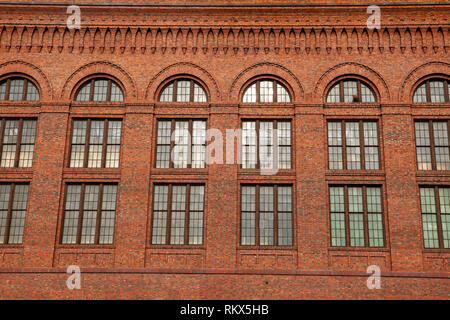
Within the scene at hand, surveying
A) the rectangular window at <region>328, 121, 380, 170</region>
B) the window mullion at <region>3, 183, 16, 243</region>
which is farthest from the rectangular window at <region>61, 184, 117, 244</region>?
the rectangular window at <region>328, 121, 380, 170</region>

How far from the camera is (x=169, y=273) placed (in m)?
21.5

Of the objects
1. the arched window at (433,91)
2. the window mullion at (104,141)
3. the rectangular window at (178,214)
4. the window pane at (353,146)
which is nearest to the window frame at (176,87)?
the window mullion at (104,141)

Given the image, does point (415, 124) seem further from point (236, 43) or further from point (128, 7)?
point (128, 7)

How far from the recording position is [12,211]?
22.7 metres

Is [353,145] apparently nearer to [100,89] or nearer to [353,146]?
[353,146]

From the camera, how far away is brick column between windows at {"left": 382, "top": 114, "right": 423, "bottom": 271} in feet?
70.5

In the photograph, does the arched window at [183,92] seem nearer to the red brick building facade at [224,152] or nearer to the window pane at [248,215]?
the red brick building facade at [224,152]

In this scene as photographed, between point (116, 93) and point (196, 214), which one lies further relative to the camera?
point (116, 93)

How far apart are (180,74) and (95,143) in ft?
17.9

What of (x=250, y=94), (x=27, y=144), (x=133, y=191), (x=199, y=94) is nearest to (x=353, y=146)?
(x=250, y=94)
